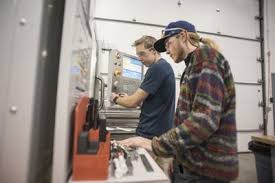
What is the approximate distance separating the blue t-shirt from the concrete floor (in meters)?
1.82

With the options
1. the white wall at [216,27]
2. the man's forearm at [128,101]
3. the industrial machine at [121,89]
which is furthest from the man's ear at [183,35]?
the white wall at [216,27]

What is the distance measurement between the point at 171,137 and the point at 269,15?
454 centimetres

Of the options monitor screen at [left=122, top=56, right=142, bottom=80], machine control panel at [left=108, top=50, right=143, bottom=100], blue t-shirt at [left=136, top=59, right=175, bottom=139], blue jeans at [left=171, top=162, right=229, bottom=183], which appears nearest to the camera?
blue jeans at [left=171, top=162, right=229, bottom=183]

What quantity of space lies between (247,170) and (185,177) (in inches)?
107

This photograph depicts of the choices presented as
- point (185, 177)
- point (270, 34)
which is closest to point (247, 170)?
point (185, 177)

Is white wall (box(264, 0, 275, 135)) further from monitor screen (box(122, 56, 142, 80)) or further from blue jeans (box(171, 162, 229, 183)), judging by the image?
blue jeans (box(171, 162, 229, 183))

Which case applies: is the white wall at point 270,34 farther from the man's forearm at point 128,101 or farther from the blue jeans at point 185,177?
the blue jeans at point 185,177

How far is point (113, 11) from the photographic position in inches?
128

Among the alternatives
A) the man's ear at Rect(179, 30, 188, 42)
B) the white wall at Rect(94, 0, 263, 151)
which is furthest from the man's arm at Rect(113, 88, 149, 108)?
the white wall at Rect(94, 0, 263, 151)

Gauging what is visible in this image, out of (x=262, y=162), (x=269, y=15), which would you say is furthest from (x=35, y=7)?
(x=269, y=15)

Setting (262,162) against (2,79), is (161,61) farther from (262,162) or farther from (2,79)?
(262,162)

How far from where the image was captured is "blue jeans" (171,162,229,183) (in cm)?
83

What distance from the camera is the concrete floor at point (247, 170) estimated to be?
264 cm

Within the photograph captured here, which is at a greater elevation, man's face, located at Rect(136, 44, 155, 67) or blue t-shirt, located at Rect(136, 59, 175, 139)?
man's face, located at Rect(136, 44, 155, 67)
